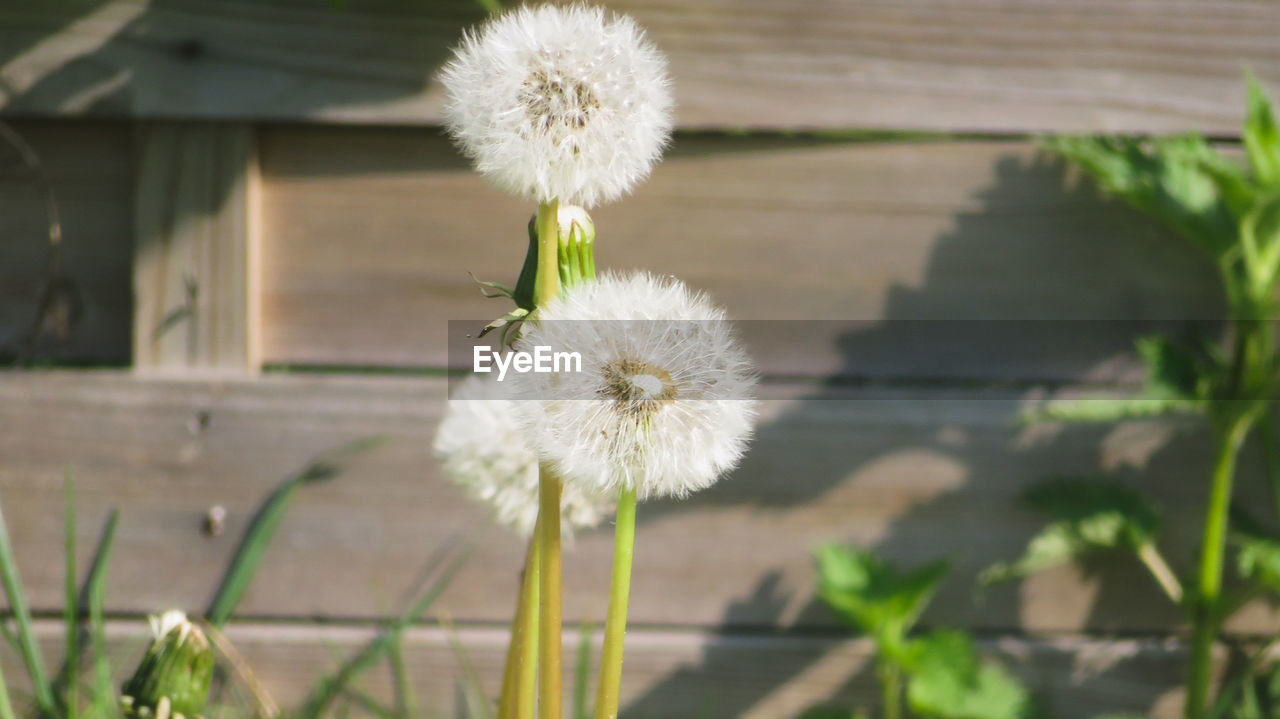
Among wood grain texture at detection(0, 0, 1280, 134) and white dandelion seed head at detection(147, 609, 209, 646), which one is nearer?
white dandelion seed head at detection(147, 609, 209, 646)

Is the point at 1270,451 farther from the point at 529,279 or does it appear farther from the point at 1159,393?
the point at 529,279

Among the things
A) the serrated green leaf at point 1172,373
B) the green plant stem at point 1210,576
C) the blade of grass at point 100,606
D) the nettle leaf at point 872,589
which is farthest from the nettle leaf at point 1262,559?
the blade of grass at point 100,606

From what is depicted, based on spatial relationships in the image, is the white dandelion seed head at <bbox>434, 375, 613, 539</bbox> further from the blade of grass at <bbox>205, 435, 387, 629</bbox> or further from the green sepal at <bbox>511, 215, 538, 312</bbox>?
the blade of grass at <bbox>205, 435, 387, 629</bbox>

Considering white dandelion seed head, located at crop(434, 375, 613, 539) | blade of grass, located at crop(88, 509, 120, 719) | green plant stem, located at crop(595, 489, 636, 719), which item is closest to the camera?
green plant stem, located at crop(595, 489, 636, 719)

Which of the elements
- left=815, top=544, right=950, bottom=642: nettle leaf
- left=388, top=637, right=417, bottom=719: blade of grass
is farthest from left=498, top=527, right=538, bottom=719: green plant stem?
left=815, top=544, right=950, bottom=642: nettle leaf

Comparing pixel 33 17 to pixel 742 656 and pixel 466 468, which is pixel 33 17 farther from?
pixel 742 656

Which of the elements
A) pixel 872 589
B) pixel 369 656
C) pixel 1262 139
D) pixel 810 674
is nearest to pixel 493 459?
pixel 369 656

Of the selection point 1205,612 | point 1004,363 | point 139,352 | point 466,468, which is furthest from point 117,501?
point 1205,612
